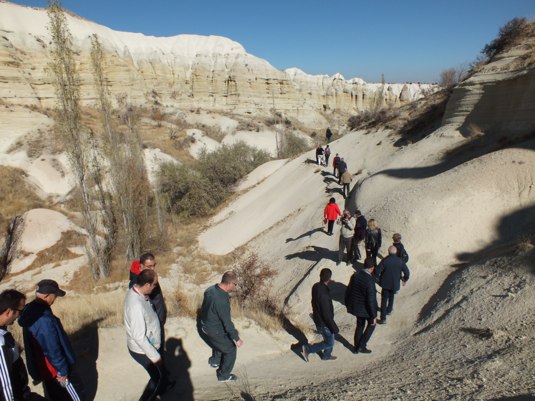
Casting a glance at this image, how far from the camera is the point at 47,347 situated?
3334 mm

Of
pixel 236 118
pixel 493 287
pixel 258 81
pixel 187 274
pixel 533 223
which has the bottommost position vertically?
pixel 187 274

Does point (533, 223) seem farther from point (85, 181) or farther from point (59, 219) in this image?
point (59, 219)

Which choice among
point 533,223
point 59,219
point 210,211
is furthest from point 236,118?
point 533,223

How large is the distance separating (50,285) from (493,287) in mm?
7122

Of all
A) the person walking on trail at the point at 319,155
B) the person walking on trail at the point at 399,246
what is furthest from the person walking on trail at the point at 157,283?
the person walking on trail at the point at 319,155

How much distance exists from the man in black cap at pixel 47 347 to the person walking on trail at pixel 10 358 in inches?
14.0

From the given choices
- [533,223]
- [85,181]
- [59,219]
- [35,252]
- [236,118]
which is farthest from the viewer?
[236,118]

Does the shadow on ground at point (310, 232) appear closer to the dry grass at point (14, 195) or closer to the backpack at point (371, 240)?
the backpack at point (371, 240)

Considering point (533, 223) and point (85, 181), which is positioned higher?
point (85, 181)

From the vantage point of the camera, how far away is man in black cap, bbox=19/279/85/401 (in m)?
3.30

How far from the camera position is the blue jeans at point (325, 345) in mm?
5354

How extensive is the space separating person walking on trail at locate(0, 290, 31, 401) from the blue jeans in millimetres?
3828

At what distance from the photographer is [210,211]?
23578 millimetres

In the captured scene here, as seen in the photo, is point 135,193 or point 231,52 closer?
point 135,193
